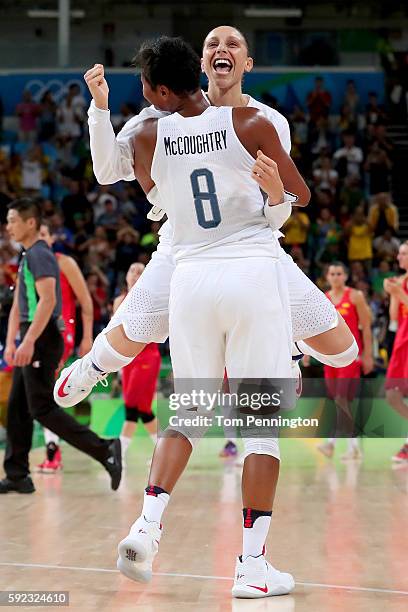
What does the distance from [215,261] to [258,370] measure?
471 mm

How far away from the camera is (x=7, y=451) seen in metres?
7.91

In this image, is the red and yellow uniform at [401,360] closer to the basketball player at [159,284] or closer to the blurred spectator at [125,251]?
the basketball player at [159,284]

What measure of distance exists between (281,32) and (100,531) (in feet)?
64.1

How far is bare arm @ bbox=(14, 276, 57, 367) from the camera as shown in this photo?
7785 millimetres

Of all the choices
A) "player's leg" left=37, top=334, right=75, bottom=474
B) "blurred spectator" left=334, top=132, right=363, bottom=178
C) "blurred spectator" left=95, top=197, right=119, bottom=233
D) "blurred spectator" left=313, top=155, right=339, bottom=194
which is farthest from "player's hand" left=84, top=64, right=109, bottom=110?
"blurred spectator" left=334, top=132, right=363, bottom=178

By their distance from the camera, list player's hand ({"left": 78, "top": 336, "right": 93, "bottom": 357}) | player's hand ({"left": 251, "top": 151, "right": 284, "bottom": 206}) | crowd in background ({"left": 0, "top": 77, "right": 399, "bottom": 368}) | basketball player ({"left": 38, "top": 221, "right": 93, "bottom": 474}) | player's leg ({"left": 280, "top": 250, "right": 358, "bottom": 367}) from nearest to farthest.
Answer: player's hand ({"left": 251, "top": 151, "right": 284, "bottom": 206})
player's leg ({"left": 280, "top": 250, "right": 358, "bottom": 367})
player's hand ({"left": 78, "top": 336, "right": 93, "bottom": 357})
basketball player ({"left": 38, "top": 221, "right": 93, "bottom": 474})
crowd in background ({"left": 0, "top": 77, "right": 399, "bottom": 368})

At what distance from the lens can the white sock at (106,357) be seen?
4875mm

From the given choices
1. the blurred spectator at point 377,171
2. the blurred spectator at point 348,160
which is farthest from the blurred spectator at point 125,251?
the blurred spectator at point 377,171

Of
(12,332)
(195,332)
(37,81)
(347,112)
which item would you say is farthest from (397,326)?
(37,81)

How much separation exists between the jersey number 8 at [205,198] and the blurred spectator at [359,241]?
13664mm

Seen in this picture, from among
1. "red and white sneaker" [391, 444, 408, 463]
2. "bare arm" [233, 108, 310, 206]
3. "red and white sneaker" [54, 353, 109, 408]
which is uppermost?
"bare arm" [233, 108, 310, 206]

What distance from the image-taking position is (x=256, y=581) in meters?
4.53

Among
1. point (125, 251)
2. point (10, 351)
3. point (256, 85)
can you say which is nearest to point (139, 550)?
point (10, 351)

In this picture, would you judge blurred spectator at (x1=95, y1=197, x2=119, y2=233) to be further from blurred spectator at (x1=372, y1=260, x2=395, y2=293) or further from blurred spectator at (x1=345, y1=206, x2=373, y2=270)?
blurred spectator at (x1=372, y1=260, x2=395, y2=293)
